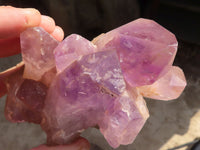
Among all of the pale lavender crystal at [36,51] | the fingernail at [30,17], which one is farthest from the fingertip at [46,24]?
the pale lavender crystal at [36,51]

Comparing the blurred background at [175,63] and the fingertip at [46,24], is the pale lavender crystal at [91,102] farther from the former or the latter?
the blurred background at [175,63]

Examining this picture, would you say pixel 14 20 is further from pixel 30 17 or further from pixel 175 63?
pixel 175 63

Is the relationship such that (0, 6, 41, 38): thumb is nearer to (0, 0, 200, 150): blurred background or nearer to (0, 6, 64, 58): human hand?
(0, 6, 64, 58): human hand

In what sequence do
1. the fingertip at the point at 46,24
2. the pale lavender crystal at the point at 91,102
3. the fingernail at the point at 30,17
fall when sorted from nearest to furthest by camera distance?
the pale lavender crystal at the point at 91,102
the fingernail at the point at 30,17
the fingertip at the point at 46,24

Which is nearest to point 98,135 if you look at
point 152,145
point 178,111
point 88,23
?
point 152,145

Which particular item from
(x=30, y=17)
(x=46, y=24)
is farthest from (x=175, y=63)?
(x=30, y=17)

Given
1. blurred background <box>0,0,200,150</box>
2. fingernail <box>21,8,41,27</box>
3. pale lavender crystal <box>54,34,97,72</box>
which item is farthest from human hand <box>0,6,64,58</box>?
blurred background <box>0,0,200,150</box>
